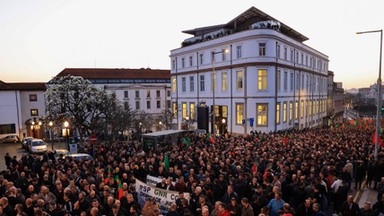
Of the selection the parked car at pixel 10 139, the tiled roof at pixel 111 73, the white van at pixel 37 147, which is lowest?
the parked car at pixel 10 139

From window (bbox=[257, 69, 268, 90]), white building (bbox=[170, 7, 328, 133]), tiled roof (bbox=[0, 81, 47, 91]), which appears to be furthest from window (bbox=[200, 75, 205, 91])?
tiled roof (bbox=[0, 81, 47, 91])

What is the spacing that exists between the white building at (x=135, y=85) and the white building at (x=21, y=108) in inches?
522

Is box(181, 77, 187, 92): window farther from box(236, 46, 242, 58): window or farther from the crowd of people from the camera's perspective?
the crowd of people

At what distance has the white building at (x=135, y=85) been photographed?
64438 millimetres

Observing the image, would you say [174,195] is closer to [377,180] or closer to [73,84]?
[377,180]

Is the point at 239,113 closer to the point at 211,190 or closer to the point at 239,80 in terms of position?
the point at 239,80

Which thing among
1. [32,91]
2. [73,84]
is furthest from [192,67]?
[32,91]

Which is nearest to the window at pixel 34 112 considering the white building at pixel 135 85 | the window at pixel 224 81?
the white building at pixel 135 85

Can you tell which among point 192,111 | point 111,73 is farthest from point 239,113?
point 111,73

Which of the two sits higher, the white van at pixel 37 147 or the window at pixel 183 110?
the window at pixel 183 110

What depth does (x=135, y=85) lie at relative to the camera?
65562 millimetres

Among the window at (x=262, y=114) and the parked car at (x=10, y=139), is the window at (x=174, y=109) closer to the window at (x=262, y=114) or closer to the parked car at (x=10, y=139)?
the window at (x=262, y=114)

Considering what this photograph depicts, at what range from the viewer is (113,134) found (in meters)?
39.4

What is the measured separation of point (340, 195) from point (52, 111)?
111ft
